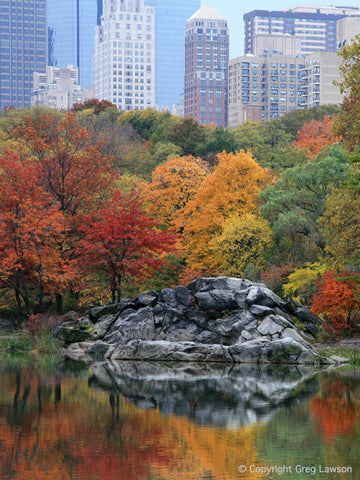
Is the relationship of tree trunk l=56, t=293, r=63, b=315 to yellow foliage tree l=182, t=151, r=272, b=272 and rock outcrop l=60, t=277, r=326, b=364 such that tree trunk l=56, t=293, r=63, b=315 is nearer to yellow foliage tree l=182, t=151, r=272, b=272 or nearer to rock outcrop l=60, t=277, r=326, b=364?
rock outcrop l=60, t=277, r=326, b=364

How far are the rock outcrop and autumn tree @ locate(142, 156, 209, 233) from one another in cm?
1205

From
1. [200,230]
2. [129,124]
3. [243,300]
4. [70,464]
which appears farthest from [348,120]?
[129,124]

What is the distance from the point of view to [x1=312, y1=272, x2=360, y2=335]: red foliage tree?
26391mm

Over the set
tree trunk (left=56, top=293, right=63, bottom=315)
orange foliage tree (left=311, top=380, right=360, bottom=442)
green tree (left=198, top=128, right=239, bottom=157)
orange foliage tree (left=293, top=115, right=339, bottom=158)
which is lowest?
tree trunk (left=56, top=293, right=63, bottom=315)

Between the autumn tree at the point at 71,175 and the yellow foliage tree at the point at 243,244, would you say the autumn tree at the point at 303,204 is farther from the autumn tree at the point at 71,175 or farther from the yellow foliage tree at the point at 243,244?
the autumn tree at the point at 71,175

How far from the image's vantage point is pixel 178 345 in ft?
86.5

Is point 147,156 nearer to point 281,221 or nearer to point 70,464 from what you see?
point 281,221

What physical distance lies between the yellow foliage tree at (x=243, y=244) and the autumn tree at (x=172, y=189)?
4.82m

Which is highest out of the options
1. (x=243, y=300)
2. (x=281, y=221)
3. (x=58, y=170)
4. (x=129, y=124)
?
(x=129, y=124)

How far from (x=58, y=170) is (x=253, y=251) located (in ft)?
33.2

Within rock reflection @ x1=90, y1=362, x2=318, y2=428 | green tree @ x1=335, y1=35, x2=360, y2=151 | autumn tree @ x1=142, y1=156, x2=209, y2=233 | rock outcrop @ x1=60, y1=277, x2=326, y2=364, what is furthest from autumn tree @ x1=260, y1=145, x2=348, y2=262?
rock reflection @ x1=90, y1=362, x2=318, y2=428

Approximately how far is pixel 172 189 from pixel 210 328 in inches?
608

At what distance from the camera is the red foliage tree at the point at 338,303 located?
86.6 ft

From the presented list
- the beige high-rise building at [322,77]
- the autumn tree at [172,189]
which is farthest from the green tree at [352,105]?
the beige high-rise building at [322,77]
